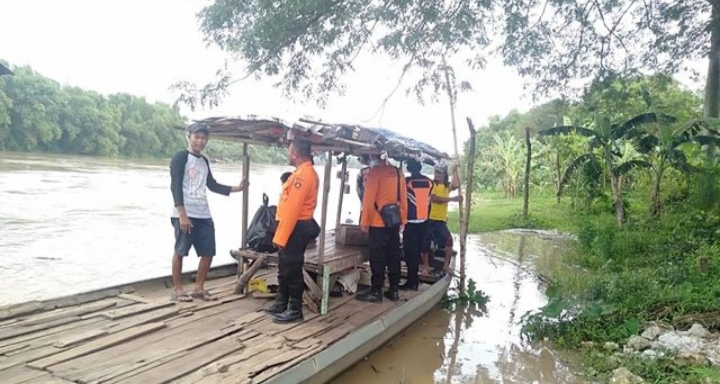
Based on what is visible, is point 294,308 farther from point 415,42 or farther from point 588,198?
point 588,198

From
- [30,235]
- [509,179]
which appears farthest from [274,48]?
[509,179]

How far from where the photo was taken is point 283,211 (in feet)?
14.4


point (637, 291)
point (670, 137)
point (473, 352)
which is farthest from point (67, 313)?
point (670, 137)

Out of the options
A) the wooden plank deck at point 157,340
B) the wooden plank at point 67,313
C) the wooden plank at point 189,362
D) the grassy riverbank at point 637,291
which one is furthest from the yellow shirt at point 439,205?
the wooden plank at point 67,313

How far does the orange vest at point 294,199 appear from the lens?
4.34 metres

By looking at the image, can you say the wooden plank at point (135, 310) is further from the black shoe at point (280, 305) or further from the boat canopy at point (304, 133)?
the boat canopy at point (304, 133)

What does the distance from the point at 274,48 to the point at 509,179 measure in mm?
17983

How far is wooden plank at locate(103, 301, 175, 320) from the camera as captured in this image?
439 cm

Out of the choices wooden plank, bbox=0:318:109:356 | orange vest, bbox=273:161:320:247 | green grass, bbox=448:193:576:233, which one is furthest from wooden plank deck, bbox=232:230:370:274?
green grass, bbox=448:193:576:233

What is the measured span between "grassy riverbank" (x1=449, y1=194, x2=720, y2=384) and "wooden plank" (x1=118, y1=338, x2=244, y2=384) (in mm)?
3560

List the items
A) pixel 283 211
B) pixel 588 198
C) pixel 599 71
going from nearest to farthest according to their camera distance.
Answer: pixel 283 211
pixel 599 71
pixel 588 198

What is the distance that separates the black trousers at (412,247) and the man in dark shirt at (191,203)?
253cm

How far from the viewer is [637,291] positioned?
6473 mm

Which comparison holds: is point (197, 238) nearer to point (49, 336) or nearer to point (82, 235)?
point (49, 336)
